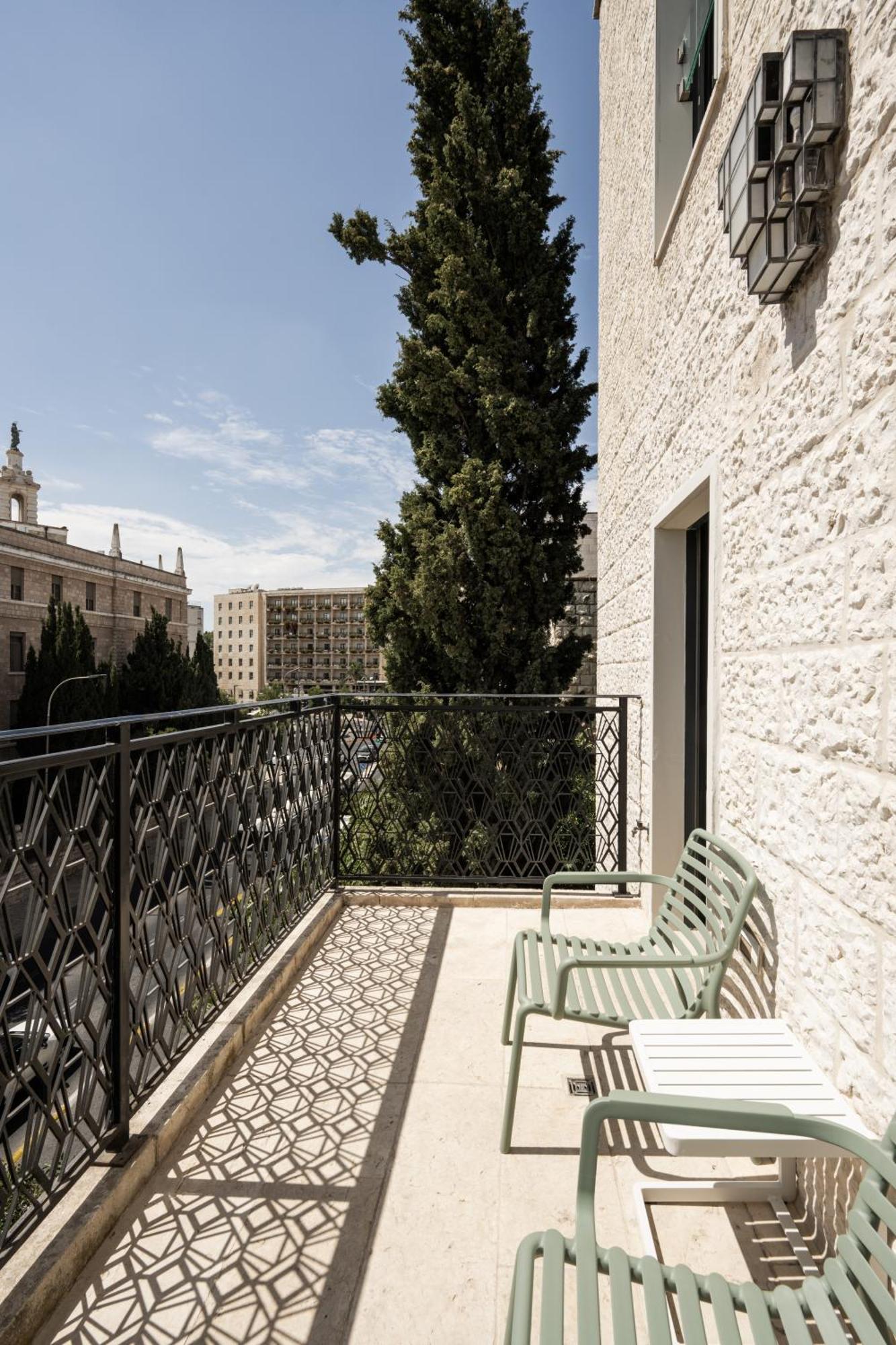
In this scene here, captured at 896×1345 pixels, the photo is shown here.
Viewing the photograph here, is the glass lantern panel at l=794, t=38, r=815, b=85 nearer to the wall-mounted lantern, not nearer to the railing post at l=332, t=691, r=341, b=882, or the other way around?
the wall-mounted lantern

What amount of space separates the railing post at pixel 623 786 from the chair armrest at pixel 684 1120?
3.21 m

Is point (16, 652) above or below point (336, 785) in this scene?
above

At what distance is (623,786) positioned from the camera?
15.0ft

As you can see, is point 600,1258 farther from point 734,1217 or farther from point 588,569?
point 588,569

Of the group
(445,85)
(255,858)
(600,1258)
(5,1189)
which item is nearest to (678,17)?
(255,858)

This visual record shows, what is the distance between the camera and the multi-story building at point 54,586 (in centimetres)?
3195

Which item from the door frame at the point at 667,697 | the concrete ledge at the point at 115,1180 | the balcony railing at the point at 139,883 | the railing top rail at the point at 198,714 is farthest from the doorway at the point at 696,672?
the concrete ledge at the point at 115,1180

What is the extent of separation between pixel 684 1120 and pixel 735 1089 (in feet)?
1.23

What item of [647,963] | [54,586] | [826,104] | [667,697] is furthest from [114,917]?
[54,586]

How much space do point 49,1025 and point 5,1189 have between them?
1.06 feet

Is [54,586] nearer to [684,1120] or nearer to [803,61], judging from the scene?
[803,61]

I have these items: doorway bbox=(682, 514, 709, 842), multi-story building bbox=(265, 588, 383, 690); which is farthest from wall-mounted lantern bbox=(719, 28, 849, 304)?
multi-story building bbox=(265, 588, 383, 690)

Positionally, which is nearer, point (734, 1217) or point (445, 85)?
point (734, 1217)

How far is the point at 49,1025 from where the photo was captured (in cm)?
164
